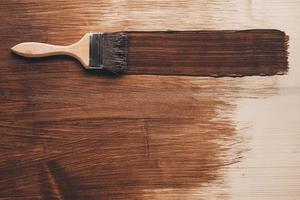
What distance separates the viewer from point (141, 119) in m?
1.24

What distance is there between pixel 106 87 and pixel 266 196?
0.50 m

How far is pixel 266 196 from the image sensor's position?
121 cm

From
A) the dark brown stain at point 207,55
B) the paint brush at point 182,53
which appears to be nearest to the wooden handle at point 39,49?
the paint brush at point 182,53

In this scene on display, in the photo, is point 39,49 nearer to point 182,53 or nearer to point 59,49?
point 59,49

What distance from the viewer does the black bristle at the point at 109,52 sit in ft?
4.05

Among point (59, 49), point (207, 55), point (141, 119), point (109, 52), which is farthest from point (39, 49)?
point (207, 55)

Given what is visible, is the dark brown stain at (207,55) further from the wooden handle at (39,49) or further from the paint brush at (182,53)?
the wooden handle at (39,49)

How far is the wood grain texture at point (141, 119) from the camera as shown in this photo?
1.22 meters

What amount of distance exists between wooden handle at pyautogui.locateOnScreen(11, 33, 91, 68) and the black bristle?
2 cm

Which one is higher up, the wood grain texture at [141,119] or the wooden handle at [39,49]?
the wooden handle at [39,49]

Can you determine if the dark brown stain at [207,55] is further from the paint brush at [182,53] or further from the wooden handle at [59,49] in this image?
the wooden handle at [59,49]

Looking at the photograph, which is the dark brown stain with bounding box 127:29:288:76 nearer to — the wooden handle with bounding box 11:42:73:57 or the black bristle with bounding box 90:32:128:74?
the black bristle with bounding box 90:32:128:74

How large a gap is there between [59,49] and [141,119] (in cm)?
28

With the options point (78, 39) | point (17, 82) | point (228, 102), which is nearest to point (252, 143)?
point (228, 102)
